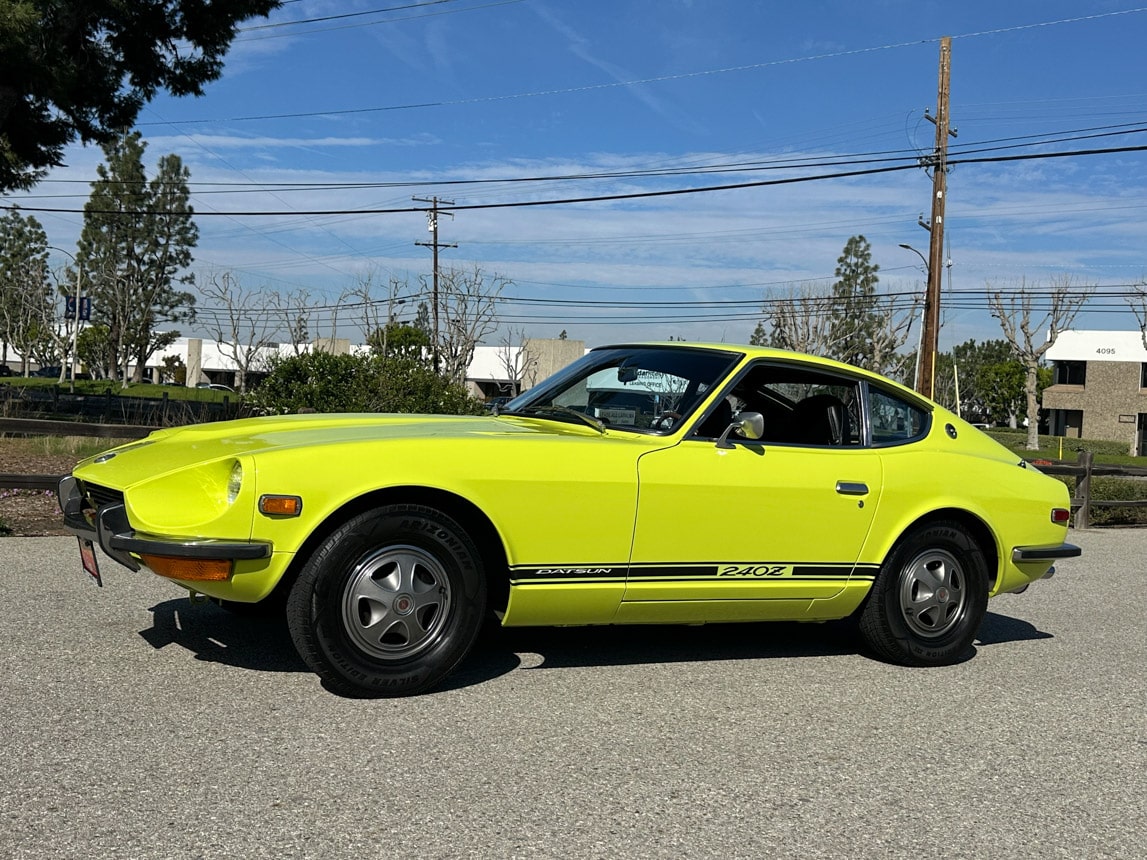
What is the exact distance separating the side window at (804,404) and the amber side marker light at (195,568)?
2.66m

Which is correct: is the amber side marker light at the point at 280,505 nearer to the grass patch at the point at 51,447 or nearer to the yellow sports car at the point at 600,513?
the yellow sports car at the point at 600,513

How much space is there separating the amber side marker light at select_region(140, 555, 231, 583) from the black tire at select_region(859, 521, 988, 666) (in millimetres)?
3172

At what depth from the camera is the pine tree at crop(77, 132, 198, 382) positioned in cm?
7150

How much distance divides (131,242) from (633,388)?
74082 millimetres

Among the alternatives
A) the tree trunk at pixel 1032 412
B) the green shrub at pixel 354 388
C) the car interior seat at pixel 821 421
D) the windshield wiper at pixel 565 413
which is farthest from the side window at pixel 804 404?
the tree trunk at pixel 1032 412

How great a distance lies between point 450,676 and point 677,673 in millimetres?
1107

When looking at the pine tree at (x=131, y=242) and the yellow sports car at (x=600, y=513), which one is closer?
the yellow sports car at (x=600, y=513)

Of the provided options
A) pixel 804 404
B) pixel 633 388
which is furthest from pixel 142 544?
pixel 804 404

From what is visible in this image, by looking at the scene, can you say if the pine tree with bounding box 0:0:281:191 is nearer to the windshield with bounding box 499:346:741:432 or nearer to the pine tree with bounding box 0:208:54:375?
the windshield with bounding box 499:346:741:432

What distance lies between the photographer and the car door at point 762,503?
5.13 metres

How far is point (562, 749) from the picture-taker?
4254 millimetres

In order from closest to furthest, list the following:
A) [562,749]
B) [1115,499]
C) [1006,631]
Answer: [562,749] → [1006,631] → [1115,499]

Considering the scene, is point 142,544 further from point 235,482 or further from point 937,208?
point 937,208

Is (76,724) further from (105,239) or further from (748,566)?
(105,239)
